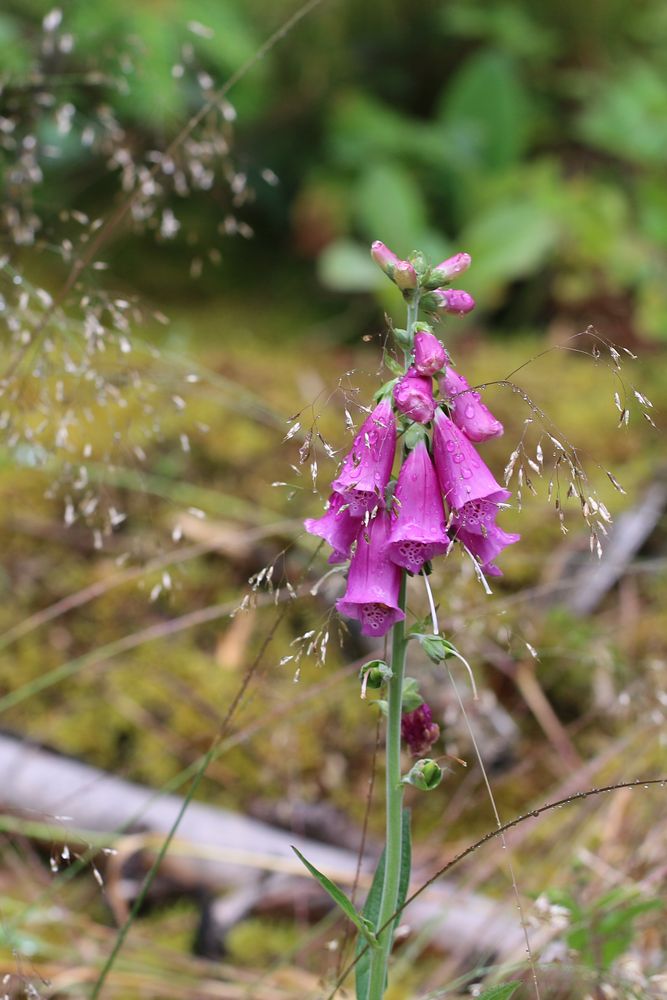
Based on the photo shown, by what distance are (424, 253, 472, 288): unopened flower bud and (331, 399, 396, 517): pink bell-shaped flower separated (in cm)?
15

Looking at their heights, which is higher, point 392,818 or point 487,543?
point 487,543

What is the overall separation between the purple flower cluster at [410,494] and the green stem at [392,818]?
0.04 metres

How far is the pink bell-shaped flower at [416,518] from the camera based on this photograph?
42.1 inches

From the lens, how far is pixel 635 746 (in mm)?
2225

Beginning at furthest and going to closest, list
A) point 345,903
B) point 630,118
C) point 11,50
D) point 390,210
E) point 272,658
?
1. point 630,118
2. point 390,210
3. point 11,50
4. point 272,658
5. point 345,903

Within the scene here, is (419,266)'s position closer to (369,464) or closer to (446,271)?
(446,271)

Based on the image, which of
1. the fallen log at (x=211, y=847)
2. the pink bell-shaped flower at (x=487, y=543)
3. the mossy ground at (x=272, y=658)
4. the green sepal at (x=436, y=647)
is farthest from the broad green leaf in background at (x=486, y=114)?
the green sepal at (x=436, y=647)

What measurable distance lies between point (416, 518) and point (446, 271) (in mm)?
287

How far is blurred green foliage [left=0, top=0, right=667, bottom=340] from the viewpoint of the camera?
3.72m

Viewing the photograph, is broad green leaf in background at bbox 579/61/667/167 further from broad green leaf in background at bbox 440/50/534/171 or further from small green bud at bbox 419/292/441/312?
small green bud at bbox 419/292/441/312

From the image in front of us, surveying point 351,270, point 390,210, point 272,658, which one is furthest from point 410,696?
point 390,210

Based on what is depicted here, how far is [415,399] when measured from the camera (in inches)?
41.9

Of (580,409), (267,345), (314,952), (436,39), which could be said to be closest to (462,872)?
(314,952)

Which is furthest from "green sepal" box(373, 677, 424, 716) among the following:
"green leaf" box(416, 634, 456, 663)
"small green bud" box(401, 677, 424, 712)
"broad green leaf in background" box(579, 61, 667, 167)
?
"broad green leaf in background" box(579, 61, 667, 167)
